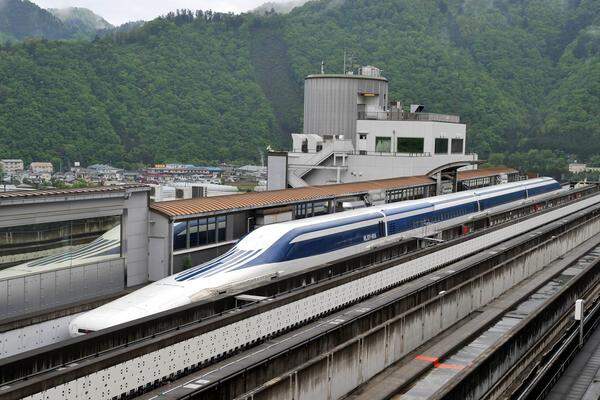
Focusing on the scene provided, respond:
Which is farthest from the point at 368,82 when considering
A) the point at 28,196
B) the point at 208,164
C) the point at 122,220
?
the point at 208,164

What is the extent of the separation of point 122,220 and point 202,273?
170 inches

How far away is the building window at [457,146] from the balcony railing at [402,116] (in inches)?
76.0

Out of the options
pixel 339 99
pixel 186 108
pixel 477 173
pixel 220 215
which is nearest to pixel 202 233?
pixel 220 215

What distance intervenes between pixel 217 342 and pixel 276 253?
28.2 ft

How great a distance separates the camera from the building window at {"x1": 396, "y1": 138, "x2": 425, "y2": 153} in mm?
66438

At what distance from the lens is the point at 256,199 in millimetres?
34906

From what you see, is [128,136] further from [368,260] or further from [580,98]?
[368,260]

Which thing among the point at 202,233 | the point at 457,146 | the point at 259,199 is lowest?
the point at 202,233

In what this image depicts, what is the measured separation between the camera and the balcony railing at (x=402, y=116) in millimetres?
69312

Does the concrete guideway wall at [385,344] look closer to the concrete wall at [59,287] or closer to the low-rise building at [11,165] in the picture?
the concrete wall at [59,287]

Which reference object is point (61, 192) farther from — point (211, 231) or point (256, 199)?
point (256, 199)


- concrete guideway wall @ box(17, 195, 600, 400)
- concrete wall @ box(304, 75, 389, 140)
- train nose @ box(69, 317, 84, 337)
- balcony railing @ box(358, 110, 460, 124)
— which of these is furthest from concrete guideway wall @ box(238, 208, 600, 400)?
concrete wall @ box(304, 75, 389, 140)

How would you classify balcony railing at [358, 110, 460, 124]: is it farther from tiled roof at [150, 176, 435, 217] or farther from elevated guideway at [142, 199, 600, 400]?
elevated guideway at [142, 199, 600, 400]

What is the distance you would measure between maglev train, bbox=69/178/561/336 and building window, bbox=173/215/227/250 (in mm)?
2595
